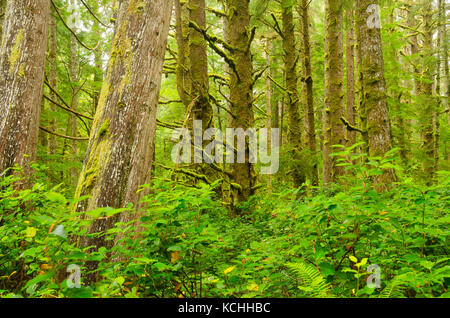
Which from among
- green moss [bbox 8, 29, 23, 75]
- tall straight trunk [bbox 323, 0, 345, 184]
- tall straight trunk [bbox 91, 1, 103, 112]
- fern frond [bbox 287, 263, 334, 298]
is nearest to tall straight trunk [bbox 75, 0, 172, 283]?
fern frond [bbox 287, 263, 334, 298]

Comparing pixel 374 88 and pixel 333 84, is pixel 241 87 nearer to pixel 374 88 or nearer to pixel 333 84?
pixel 374 88

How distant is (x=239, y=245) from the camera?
4371mm

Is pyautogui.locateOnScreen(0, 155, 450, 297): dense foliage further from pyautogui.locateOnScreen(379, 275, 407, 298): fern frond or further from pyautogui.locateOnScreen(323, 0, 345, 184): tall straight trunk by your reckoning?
pyautogui.locateOnScreen(323, 0, 345, 184): tall straight trunk

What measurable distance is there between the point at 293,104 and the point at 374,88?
4535mm

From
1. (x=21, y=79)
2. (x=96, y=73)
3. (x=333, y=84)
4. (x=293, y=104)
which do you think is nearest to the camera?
(x=21, y=79)

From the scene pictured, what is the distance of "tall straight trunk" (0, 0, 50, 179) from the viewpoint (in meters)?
4.60

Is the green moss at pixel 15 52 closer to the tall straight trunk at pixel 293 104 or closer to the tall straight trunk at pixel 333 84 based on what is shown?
the tall straight trunk at pixel 293 104

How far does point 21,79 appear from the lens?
4.79 m

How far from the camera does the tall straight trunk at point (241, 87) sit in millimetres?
6816

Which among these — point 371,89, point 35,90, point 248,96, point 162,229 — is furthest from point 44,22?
point 371,89

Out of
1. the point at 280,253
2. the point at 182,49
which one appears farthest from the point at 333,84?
the point at 280,253

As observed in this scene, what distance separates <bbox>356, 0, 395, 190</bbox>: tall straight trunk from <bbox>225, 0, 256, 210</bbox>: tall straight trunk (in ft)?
8.63
